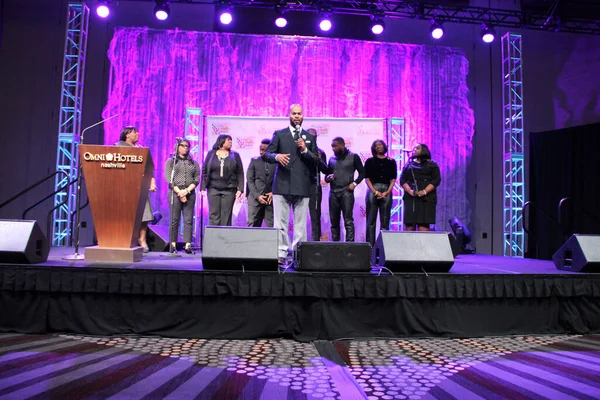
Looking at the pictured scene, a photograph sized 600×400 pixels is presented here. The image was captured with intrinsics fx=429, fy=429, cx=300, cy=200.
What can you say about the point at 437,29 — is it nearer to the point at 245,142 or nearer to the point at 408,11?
the point at 408,11

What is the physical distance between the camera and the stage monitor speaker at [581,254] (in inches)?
154

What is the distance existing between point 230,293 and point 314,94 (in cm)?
623

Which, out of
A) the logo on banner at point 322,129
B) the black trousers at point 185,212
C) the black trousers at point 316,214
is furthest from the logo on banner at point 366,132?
the black trousers at point 185,212

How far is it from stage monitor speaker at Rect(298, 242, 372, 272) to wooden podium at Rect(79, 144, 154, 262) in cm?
167

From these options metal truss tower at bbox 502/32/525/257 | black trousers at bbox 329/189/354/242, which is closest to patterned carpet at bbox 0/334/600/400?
black trousers at bbox 329/189/354/242

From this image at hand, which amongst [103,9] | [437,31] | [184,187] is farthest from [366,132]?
[103,9]

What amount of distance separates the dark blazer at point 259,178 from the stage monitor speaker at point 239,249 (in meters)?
2.84

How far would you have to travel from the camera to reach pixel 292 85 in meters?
8.87

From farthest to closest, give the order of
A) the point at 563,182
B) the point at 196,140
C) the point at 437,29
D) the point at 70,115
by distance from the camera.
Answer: the point at 70,115 < the point at 563,182 < the point at 196,140 < the point at 437,29

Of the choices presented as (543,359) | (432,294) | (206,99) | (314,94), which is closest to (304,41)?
(314,94)

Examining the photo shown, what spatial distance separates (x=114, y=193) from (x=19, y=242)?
2.79ft

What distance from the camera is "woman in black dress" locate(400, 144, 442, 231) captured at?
5.75m

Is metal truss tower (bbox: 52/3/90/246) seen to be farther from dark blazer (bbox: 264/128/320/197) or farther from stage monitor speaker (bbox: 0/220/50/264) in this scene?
dark blazer (bbox: 264/128/320/197)

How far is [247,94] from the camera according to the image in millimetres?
8758
